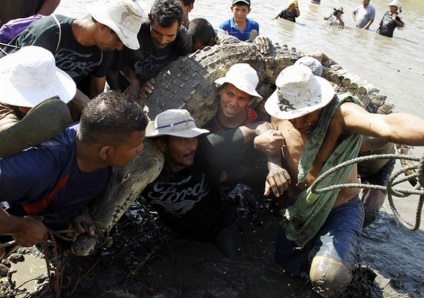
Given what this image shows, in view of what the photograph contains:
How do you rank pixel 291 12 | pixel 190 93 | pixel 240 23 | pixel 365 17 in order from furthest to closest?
pixel 365 17, pixel 291 12, pixel 240 23, pixel 190 93

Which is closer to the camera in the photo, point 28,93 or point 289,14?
point 28,93

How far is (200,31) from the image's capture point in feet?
13.2

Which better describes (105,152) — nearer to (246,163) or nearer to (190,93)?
(190,93)

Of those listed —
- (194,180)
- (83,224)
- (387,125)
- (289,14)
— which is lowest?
(289,14)

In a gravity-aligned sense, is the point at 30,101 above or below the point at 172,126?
above

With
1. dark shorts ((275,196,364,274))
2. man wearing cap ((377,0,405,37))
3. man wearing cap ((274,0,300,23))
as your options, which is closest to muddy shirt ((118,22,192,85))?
dark shorts ((275,196,364,274))

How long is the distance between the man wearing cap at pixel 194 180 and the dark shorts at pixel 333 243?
1.16ft

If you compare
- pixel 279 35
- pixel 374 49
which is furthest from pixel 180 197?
pixel 374 49

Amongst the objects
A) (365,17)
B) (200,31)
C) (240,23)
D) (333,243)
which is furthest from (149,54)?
(365,17)

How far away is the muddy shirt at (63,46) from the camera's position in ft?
9.12

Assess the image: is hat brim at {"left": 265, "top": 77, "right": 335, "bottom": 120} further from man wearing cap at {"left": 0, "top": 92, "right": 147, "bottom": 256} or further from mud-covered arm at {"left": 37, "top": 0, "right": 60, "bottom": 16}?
mud-covered arm at {"left": 37, "top": 0, "right": 60, "bottom": 16}

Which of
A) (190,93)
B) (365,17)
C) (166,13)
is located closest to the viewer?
(166,13)

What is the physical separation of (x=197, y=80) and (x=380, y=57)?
7493mm

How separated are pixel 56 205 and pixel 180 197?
93 centimetres
